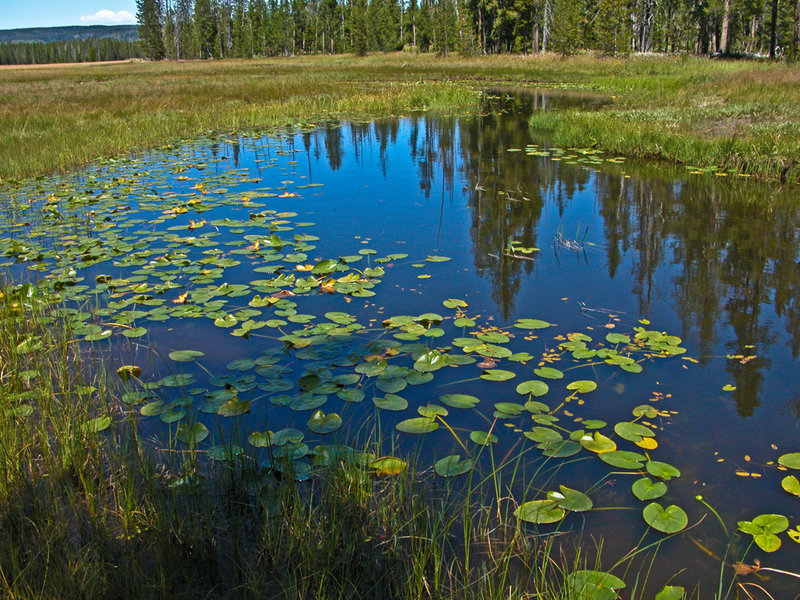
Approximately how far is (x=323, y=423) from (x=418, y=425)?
484mm

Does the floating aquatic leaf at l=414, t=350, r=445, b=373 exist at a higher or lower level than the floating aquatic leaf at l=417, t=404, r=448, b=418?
higher

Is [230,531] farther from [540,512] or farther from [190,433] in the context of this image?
[540,512]

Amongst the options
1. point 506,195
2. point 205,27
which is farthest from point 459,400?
point 205,27

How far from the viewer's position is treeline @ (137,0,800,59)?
41469mm

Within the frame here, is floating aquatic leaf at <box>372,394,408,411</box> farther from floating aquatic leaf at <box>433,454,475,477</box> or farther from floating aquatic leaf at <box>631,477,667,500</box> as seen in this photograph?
floating aquatic leaf at <box>631,477,667,500</box>

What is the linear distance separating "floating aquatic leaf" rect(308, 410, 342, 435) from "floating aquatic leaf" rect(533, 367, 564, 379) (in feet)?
4.04

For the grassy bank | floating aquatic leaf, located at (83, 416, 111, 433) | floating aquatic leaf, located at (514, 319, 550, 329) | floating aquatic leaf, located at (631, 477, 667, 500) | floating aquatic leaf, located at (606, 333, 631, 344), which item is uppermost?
the grassy bank

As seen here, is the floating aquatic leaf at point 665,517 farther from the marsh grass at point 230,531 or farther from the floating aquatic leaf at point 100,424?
the floating aquatic leaf at point 100,424

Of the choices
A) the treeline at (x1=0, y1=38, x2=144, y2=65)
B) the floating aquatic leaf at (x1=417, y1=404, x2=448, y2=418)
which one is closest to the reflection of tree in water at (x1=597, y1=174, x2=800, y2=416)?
the floating aquatic leaf at (x1=417, y1=404, x2=448, y2=418)

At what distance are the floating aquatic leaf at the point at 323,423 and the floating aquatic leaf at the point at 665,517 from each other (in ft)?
4.78

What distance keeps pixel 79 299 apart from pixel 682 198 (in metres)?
6.93

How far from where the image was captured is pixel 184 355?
3.70 m

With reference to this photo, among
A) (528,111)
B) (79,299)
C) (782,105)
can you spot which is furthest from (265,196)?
(528,111)

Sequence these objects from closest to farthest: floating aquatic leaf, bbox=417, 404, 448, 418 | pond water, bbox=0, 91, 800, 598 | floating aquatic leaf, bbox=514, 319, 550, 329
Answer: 1. pond water, bbox=0, 91, 800, 598
2. floating aquatic leaf, bbox=417, 404, 448, 418
3. floating aquatic leaf, bbox=514, 319, 550, 329
